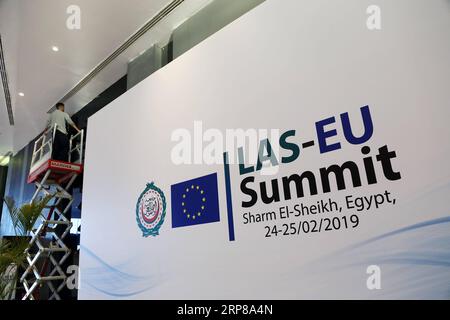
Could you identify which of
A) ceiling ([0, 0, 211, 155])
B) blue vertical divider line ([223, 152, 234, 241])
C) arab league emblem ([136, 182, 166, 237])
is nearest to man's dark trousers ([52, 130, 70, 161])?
ceiling ([0, 0, 211, 155])

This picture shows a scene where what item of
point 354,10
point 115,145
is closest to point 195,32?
point 115,145

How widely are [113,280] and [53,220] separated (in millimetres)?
2215

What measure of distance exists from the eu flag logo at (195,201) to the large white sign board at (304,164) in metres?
0.02

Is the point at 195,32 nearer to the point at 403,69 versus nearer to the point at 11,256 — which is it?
the point at 403,69

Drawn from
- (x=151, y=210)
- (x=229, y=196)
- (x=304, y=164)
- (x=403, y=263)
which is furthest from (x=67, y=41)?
(x=403, y=263)

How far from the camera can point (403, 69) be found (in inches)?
60.0

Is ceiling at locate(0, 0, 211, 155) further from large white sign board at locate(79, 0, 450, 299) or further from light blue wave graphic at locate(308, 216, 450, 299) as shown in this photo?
light blue wave graphic at locate(308, 216, 450, 299)

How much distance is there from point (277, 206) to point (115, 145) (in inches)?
85.0

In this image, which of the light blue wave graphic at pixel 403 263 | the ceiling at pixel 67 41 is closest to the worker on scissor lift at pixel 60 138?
the ceiling at pixel 67 41

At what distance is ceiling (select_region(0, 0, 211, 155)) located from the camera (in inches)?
134

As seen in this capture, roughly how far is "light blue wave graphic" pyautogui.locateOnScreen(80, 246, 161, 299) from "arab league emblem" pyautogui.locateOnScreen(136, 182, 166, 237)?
39cm

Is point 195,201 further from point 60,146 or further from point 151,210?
point 60,146

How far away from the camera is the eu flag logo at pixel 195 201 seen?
220 cm

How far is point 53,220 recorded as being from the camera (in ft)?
14.6
